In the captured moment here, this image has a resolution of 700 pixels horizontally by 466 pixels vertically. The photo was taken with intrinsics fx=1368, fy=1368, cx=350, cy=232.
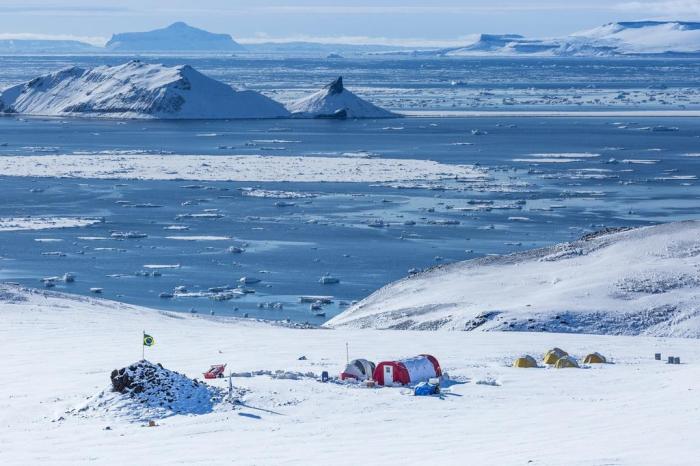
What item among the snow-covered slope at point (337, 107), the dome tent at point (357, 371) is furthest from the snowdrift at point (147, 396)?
the snow-covered slope at point (337, 107)

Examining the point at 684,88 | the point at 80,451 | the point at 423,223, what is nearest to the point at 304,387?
the point at 80,451

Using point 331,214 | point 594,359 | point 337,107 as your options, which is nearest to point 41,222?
point 331,214

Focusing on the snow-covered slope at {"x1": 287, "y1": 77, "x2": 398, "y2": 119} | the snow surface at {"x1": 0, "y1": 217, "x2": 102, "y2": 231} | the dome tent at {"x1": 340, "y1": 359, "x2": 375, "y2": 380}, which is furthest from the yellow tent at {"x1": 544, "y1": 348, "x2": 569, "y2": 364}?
the snow-covered slope at {"x1": 287, "y1": 77, "x2": 398, "y2": 119}

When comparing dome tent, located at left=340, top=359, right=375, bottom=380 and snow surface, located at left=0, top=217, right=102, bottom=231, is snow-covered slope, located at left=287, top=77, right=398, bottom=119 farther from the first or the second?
dome tent, located at left=340, top=359, right=375, bottom=380

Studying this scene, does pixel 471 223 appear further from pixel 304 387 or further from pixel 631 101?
pixel 631 101

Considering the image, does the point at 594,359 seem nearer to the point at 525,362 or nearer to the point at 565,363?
the point at 565,363
